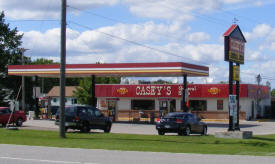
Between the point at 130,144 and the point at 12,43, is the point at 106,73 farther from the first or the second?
the point at 12,43

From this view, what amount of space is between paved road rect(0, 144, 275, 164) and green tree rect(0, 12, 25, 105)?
6041cm

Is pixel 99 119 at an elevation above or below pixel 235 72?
below

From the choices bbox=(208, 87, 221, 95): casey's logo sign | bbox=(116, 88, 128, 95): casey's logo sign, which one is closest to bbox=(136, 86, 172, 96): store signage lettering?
bbox=(116, 88, 128, 95): casey's logo sign

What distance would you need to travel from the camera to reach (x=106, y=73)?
1736 inches

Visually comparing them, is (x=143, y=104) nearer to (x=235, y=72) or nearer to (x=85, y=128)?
(x=85, y=128)

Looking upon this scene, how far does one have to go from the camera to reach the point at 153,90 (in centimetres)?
5897

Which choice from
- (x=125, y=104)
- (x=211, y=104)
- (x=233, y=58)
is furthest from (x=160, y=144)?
(x=125, y=104)

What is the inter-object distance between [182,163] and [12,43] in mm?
67187

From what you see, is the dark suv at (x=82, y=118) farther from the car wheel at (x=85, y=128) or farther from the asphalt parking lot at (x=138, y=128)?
the asphalt parking lot at (x=138, y=128)

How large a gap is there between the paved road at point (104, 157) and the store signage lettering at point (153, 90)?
135 ft

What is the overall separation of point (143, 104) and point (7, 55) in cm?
2717

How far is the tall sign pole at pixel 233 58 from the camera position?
26.1 metres

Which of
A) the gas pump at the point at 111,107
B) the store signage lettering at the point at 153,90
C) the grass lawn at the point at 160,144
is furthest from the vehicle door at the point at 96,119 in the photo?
the store signage lettering at the point at 153,90

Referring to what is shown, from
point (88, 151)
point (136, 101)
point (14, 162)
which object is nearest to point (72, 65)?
point (136, 101)
